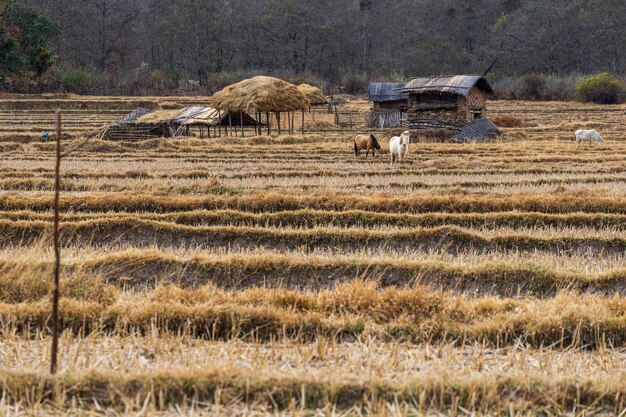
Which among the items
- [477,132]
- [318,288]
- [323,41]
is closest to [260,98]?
[477,132]

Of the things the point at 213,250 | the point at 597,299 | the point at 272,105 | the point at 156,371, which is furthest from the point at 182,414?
the point at 272,105

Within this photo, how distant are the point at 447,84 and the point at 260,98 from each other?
8017 millimetres

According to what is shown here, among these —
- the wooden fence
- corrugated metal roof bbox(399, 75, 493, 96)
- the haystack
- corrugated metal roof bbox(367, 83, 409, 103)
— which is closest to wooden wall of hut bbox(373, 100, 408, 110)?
corrugated metal roof bbox(367, 83, 409, 103)

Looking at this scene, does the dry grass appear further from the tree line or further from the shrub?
the tree line

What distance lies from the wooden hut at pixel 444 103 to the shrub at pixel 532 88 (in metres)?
26.3

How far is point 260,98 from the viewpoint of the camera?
1065 inches

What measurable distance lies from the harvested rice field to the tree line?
4585 cm

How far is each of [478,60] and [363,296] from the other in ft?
215

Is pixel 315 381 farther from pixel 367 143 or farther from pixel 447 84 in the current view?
pixel 447 84

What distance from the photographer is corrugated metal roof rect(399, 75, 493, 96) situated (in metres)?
27.5

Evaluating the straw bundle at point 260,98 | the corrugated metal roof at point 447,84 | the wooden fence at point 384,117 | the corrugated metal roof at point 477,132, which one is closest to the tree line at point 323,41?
the wooden fence at point 384,117

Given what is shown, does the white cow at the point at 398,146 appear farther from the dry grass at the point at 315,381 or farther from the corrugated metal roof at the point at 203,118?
the dry grass at the point at 315,381

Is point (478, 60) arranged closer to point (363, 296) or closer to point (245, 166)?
point (245, 166)

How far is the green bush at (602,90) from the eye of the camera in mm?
47500
